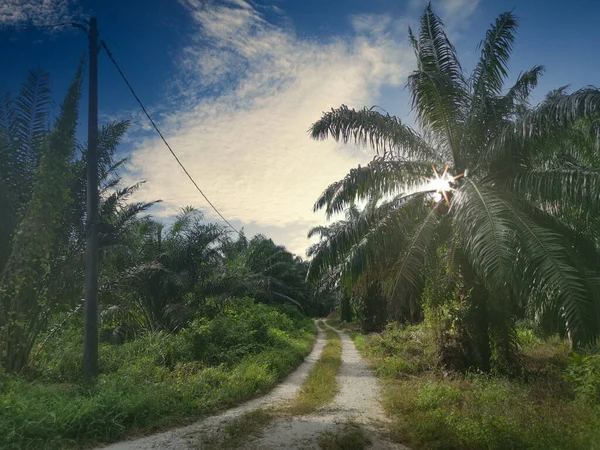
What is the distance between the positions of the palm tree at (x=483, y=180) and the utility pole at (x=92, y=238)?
184 inches

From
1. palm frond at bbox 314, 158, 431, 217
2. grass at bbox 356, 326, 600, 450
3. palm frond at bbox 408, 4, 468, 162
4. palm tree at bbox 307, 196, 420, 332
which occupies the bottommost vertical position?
grass at bbox 356, 326, 600, 450

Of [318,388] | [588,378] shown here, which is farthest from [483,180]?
[318,388]

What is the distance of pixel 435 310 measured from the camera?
10.3m

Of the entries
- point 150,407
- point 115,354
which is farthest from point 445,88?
point 115,354

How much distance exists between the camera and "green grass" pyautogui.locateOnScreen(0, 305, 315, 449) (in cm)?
531

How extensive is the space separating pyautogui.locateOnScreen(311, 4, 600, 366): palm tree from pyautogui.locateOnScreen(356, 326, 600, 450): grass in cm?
146

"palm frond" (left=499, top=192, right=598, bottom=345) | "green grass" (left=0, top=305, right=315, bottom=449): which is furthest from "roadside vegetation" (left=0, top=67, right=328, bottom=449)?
"palm frond" (left=499, top=192, right=598, bottom=345)

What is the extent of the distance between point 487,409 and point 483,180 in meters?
4.81

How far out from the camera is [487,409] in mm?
6422

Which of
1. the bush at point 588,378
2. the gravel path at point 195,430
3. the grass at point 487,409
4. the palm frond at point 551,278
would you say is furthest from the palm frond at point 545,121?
the gravel path at point 195,430

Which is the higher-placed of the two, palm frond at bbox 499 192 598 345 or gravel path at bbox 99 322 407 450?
palm frond at bbox 499 192 598 345

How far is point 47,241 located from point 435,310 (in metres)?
8.89

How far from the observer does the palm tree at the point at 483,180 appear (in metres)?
6.83

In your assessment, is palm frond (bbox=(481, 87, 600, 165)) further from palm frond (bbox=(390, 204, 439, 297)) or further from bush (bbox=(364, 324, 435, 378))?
bush (bbox=(364, 324, 435, 378))
